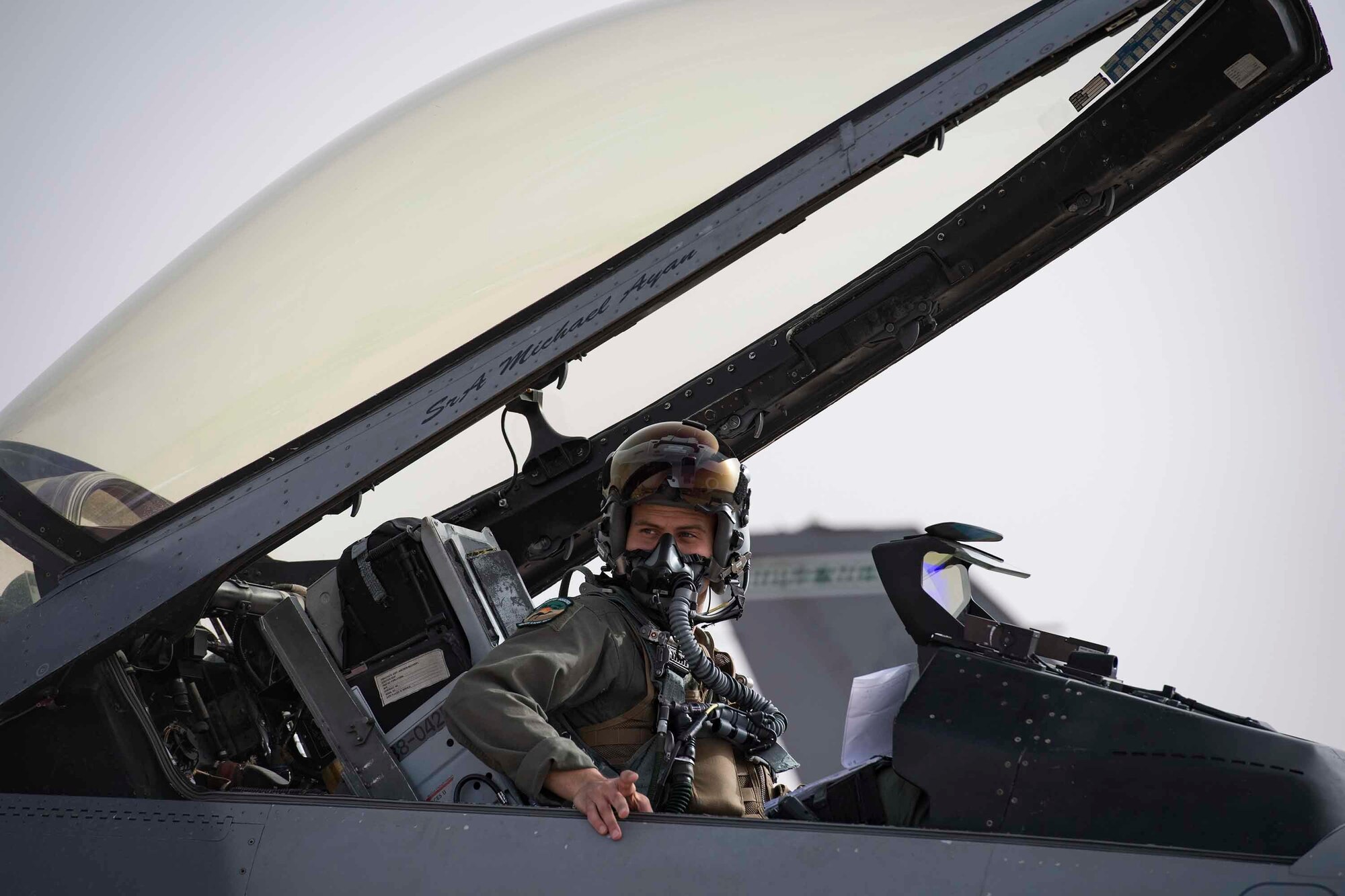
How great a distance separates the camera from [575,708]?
227 centimetres

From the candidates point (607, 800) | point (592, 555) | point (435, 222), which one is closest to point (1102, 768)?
point (607, 800)

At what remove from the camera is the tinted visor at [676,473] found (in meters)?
2.48

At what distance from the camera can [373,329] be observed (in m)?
2.48

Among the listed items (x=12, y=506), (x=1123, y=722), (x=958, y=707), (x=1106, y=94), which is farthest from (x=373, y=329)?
(x=1106, y=94)

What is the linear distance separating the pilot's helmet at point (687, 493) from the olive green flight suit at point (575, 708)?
0.51 ft

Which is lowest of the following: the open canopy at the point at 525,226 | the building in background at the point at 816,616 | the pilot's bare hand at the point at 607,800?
the building in background at the point at 816,616

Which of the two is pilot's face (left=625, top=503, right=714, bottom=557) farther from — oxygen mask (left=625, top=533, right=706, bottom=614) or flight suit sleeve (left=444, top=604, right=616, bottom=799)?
flight suit sleeve (left=444, top=604, right=616, bottom=799)

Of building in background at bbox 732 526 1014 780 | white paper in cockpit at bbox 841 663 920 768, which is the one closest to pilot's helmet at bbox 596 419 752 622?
white paper in cockpit at bbox 841 663 920 768

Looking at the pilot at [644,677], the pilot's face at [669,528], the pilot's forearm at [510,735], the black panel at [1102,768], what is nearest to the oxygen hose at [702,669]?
the pilot at [644,677]

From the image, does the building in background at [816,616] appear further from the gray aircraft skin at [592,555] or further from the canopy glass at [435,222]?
the canopy glass at [435,222]

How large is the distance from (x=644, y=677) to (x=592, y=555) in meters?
1.10

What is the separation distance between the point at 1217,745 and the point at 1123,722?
13cm

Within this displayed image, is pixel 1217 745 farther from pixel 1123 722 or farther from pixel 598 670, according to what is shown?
pixel 598 670

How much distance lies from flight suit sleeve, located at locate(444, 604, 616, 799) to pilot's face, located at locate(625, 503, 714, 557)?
250mm
